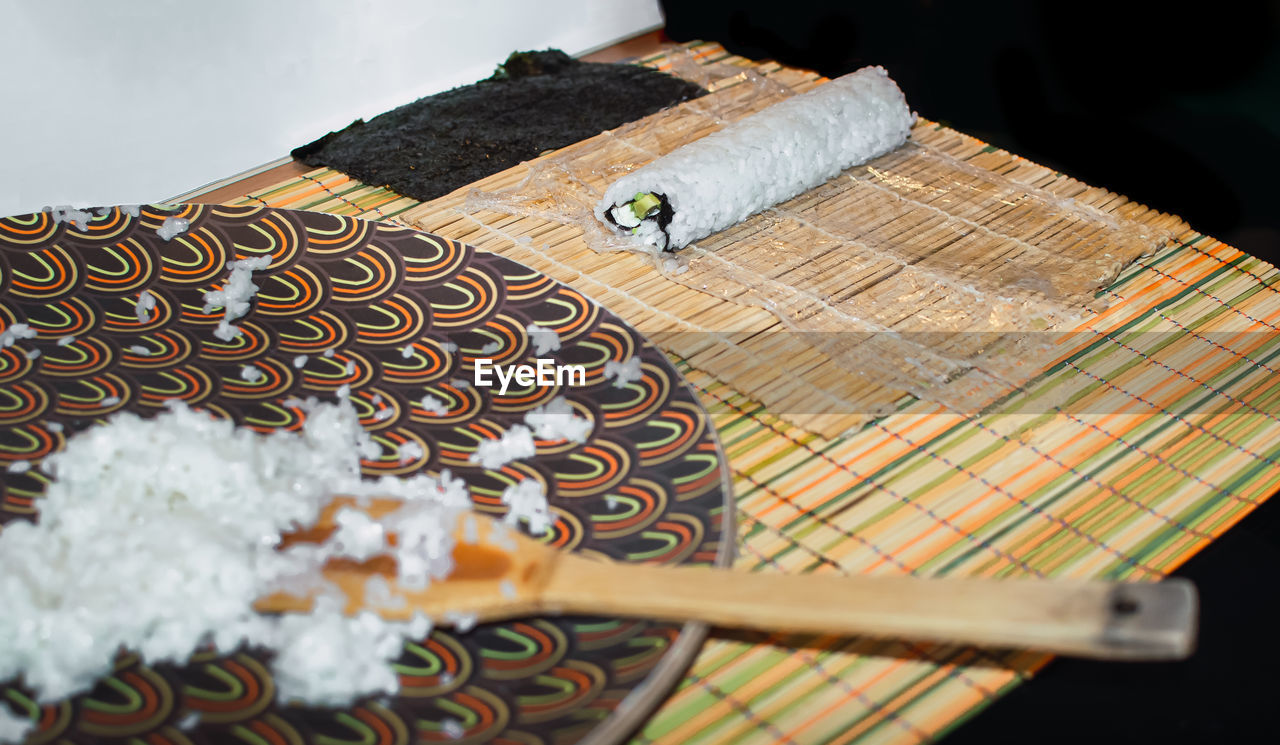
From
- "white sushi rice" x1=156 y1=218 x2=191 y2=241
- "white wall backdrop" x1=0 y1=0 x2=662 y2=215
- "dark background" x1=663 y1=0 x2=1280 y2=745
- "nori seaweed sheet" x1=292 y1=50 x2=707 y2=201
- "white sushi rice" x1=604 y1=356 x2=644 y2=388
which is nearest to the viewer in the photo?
"dark background" x1=663 y1=0 x2=1280 y2=745

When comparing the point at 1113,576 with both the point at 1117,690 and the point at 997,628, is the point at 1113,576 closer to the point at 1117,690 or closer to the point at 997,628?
the point at 1117,690

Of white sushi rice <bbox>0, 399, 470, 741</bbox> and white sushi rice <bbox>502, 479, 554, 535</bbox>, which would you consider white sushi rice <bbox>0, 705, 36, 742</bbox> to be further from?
white sushi rice <bbox>502, 479, 554, 535</bbox>

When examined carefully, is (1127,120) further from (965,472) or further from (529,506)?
(529,506)

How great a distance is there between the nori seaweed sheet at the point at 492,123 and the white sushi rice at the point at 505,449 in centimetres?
Answer: 62

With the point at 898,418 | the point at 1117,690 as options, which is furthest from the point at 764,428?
the point at 1117,690

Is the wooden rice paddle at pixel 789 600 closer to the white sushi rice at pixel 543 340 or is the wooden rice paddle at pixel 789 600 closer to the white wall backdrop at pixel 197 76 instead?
the white sushi rice at pixel 543 340

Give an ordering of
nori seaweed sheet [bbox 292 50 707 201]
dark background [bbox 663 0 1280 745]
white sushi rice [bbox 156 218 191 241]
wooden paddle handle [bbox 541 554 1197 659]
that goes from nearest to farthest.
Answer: wooden paddle handle [bbox 541 554 1197 659]
dark background [bbox 663 0 1280 745]
white sushi rice [bbox 156 218 191 241]
nori seaweed sheet [bbox 292 50 707 201]

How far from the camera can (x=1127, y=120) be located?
1515mm

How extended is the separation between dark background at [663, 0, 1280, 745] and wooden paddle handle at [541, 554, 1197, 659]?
178mm

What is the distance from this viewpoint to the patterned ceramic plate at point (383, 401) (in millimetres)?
727

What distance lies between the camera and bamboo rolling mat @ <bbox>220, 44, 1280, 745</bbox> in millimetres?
854

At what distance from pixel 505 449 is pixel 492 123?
0.83 metres

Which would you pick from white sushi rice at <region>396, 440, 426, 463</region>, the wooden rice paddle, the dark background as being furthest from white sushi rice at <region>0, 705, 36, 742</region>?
the dark background

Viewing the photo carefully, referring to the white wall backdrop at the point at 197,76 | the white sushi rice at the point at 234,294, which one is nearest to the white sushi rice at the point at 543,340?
the white sushi rice at the point at 234,294
